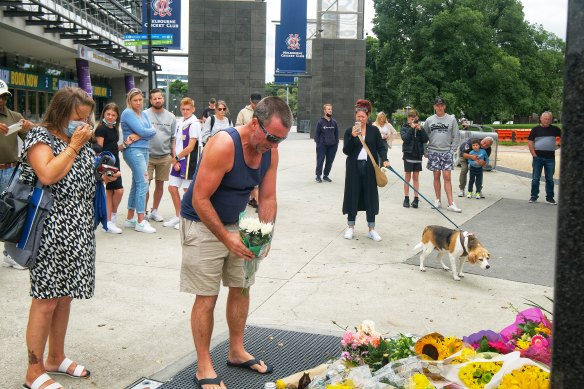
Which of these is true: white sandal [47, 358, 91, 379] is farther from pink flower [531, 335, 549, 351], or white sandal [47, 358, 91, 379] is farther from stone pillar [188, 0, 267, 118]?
stone pillar [188, 0, 267, 118]

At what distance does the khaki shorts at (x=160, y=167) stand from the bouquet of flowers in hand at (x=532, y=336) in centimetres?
601

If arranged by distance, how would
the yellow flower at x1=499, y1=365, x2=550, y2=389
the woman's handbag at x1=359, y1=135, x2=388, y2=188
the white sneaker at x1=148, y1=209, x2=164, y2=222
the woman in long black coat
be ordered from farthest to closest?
the white sneaker at x1=148, y1=209, x2=164, y2=222 → the woman in long black coat → the woman's handbag at x1=359, y1=135, x2=388, y2=188 → the yellow flower at x1=499, y1=365, x2=550, y2=389

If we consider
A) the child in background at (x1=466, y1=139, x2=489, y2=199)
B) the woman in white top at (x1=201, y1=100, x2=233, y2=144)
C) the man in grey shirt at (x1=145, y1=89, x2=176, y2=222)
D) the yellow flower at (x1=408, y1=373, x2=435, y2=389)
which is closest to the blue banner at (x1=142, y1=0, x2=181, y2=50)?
the woman in white top at (x1=201, y1=100, x2=233, y2=144)

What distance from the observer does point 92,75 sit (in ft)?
146

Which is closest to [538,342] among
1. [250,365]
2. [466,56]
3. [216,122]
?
[250,365]

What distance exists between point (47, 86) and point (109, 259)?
2991 cm

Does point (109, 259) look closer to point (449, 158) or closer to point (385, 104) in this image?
point (449, 158)

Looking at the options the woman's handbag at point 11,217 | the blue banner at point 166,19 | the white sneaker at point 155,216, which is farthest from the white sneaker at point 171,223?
the blue banner at point 166,19

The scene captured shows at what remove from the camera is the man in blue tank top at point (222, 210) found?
3582 millimetres

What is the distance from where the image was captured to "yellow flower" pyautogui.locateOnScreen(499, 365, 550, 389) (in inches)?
110

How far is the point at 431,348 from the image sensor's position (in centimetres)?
361

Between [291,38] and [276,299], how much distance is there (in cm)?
2845

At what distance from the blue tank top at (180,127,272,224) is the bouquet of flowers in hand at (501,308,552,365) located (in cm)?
176

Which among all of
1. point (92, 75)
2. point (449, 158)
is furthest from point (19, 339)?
point (92, 75)
